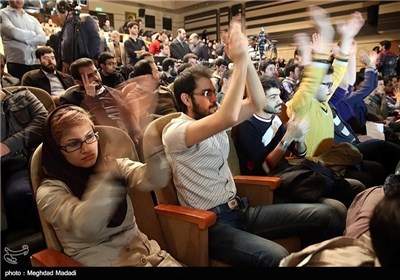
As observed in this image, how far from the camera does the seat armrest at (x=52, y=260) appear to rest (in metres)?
0.84

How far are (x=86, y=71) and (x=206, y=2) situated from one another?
94 centimetres

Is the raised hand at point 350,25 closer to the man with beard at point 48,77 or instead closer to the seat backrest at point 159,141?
the seat backrest at point 159,141

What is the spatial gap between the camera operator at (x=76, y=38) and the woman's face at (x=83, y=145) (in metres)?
1.56

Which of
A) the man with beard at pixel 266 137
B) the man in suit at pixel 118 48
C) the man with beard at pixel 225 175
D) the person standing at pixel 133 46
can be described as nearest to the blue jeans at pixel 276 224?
the man with beard at pixel 225 175

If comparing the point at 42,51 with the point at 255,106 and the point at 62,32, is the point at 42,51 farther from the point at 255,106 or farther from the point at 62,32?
the point at 255,106

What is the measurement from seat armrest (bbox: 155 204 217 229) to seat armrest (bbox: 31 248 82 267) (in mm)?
320

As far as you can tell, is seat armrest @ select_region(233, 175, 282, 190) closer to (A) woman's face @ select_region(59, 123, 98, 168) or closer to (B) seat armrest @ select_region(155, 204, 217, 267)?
(B) seat armrest @ select_region(155, 204, 217, 267)

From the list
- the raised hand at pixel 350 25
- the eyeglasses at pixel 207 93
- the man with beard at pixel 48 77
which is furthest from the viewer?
the man with beard at pixel 48 77

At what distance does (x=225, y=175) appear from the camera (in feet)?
3.86

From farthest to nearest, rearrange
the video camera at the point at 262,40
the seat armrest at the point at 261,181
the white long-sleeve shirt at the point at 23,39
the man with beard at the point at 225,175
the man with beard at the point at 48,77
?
the white long-sleeve shirt at the point at 23,39, the man with beard at the point at 48,77, the video camera at the point at 262,40, the seat armrest at the point at 261,181, the man with beard at the point at 225,175

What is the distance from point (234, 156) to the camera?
1.49 m

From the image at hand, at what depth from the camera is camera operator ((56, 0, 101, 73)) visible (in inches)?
88.3

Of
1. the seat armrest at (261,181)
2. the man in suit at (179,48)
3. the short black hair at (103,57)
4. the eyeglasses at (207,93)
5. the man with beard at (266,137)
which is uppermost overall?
the man in suit at (179,48)

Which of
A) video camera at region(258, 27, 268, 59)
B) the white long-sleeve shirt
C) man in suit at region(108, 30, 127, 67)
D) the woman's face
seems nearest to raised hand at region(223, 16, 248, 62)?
the woman's face
